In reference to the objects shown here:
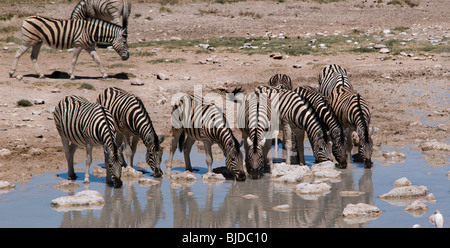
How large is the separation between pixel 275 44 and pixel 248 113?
38.9 feet

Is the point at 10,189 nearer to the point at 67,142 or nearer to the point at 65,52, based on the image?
the point at 67,142

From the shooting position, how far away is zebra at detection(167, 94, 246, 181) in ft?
37.6

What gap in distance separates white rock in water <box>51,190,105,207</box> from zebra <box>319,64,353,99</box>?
260 inches

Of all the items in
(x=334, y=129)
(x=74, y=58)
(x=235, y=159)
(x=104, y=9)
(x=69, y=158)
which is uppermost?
(x=104, y=9)

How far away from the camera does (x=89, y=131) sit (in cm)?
1105

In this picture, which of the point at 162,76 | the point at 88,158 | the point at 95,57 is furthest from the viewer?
the point at 162,76

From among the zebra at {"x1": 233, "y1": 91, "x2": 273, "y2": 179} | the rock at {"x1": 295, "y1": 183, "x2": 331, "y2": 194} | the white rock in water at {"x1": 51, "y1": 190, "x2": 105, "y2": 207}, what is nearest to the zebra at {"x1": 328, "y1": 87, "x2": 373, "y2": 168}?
the zebra at {"x1": 233, "y1": 91, "x2": 273, "y2": 179}

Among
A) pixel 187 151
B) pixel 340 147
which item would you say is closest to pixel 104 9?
pixel 187 151

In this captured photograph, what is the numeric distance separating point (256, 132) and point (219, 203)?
81.2 inches

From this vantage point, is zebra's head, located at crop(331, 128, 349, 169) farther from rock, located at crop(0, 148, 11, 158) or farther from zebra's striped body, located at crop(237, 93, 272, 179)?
rock, located at crop(0, 148, 11, 158)

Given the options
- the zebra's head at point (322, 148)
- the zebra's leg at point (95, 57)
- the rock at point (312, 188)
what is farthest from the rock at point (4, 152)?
the zebra's head at point (322, 148)

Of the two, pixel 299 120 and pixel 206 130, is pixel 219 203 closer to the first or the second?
pixel 206 130

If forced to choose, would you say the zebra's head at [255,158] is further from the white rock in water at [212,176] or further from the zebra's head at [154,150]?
the zebra's head at [154,150]

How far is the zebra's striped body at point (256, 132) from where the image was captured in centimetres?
1167
